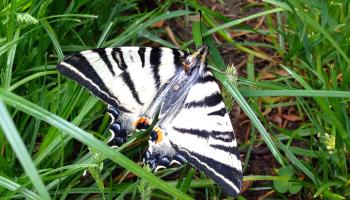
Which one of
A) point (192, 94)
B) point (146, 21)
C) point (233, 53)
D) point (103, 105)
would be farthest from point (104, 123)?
point (233, 53)

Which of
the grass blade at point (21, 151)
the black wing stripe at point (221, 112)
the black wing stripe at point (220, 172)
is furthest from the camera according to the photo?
the black wing stripe at point (221, 112)

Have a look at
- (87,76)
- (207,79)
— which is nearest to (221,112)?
(207,79)

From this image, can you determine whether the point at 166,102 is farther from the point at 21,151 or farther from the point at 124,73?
the point at 21,151

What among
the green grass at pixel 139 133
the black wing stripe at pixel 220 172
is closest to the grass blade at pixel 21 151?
the green grass at pixel 139 133

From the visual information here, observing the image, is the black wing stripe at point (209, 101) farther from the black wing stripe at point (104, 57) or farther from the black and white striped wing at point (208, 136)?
the black wing stripe at point (104, 57)

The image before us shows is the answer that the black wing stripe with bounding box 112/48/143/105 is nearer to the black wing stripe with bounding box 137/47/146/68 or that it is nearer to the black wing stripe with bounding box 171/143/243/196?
the black wing stripe with bounding box 137/47/146/68

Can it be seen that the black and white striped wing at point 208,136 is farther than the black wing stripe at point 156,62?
No

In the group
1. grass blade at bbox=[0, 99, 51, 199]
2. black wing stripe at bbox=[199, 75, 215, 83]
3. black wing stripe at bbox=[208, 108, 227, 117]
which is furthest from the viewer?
black wing stripe at bbox=[199, 75, 215, 83]

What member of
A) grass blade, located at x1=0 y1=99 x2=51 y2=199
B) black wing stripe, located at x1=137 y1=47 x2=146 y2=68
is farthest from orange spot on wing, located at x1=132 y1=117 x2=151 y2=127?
grass blade, located at x1=0 y1=99 x2=51 y2=199
